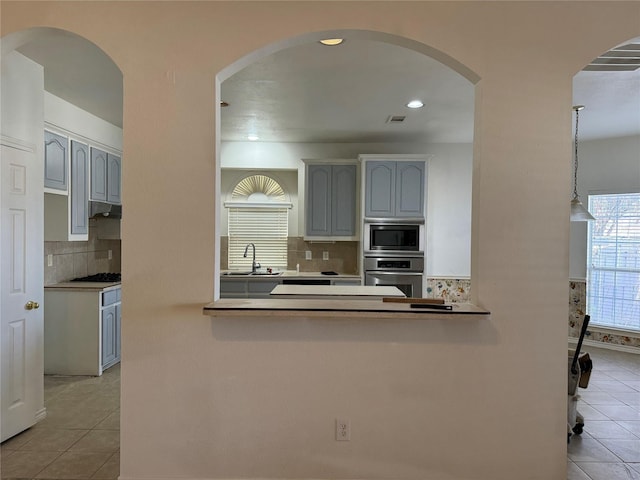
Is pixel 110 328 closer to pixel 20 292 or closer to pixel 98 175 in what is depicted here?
pixel 20 292

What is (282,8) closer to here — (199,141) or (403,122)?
(199,141)

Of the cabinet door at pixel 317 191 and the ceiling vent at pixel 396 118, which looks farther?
the cabinet door at pixel 317 191

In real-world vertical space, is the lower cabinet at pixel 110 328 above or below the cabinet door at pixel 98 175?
below

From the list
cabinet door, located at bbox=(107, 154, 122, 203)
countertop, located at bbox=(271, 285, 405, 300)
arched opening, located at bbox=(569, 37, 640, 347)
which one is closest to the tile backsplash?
cabinet door, located at bbox=(107, 154, 122, 203)

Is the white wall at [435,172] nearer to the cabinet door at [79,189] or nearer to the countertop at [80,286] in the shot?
the cabinet door at [79,189]

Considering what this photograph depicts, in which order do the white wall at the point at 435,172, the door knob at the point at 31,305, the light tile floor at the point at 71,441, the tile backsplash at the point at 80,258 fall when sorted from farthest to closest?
the white wall at the point at 435,172
the tile backsplash at the point at 80,258
the door knob at the point at 31,305
the light tile floor at the point at 71,441

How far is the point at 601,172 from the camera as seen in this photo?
16.9 feet

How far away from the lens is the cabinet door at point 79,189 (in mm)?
3850

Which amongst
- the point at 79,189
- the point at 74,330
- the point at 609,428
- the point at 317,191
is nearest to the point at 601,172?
the point at 609,428

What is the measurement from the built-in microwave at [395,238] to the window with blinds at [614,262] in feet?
7.96

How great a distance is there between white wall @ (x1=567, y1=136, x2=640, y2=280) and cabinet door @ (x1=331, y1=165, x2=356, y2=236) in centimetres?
300

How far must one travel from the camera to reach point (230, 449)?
208 centimetres

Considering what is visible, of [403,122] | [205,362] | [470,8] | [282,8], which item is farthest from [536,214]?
[403,122]

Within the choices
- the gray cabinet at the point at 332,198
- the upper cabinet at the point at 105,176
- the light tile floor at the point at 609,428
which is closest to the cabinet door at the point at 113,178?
the upper cabinet at the point at 105,176
